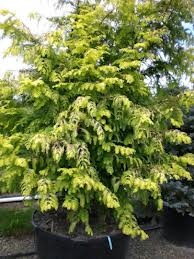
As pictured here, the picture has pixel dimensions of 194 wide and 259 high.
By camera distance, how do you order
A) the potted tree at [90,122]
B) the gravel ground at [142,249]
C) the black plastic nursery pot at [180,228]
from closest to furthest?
the potted tree at [90,122] < the gravel ground at [142,249] < the black plastic nursery pot at [180,228]

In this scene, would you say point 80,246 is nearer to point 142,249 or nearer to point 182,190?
point 142,249

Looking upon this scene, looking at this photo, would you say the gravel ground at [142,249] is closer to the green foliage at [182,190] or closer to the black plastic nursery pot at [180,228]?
the black plastic nursery pot at [180,228]

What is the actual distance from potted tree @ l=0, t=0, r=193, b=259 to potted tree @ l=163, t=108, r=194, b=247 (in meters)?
0.63

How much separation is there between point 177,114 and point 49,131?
2.83 feet

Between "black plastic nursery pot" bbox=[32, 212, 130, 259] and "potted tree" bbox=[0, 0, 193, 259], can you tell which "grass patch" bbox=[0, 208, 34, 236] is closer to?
"potted tree" bbox=[0, 0, 193, 259]

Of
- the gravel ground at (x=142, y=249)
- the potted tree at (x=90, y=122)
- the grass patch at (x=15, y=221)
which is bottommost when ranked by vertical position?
the gravel ground at (x=142, y=249)

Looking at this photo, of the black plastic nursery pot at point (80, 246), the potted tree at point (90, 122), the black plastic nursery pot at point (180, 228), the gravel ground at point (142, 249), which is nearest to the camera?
the potted tree at point (90, 122)

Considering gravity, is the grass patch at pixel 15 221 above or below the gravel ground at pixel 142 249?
above

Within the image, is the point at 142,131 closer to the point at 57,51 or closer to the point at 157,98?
the point at 157,98

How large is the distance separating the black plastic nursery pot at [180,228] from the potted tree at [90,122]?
30.0 inches

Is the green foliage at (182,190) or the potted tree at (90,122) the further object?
the green foliage at (182,190)

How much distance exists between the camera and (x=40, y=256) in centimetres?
263

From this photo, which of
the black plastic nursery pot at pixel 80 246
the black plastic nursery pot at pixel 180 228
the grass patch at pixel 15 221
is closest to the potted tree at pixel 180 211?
the black plastic nursery pot at pixel 180 228

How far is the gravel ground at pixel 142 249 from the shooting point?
305 centimetres
